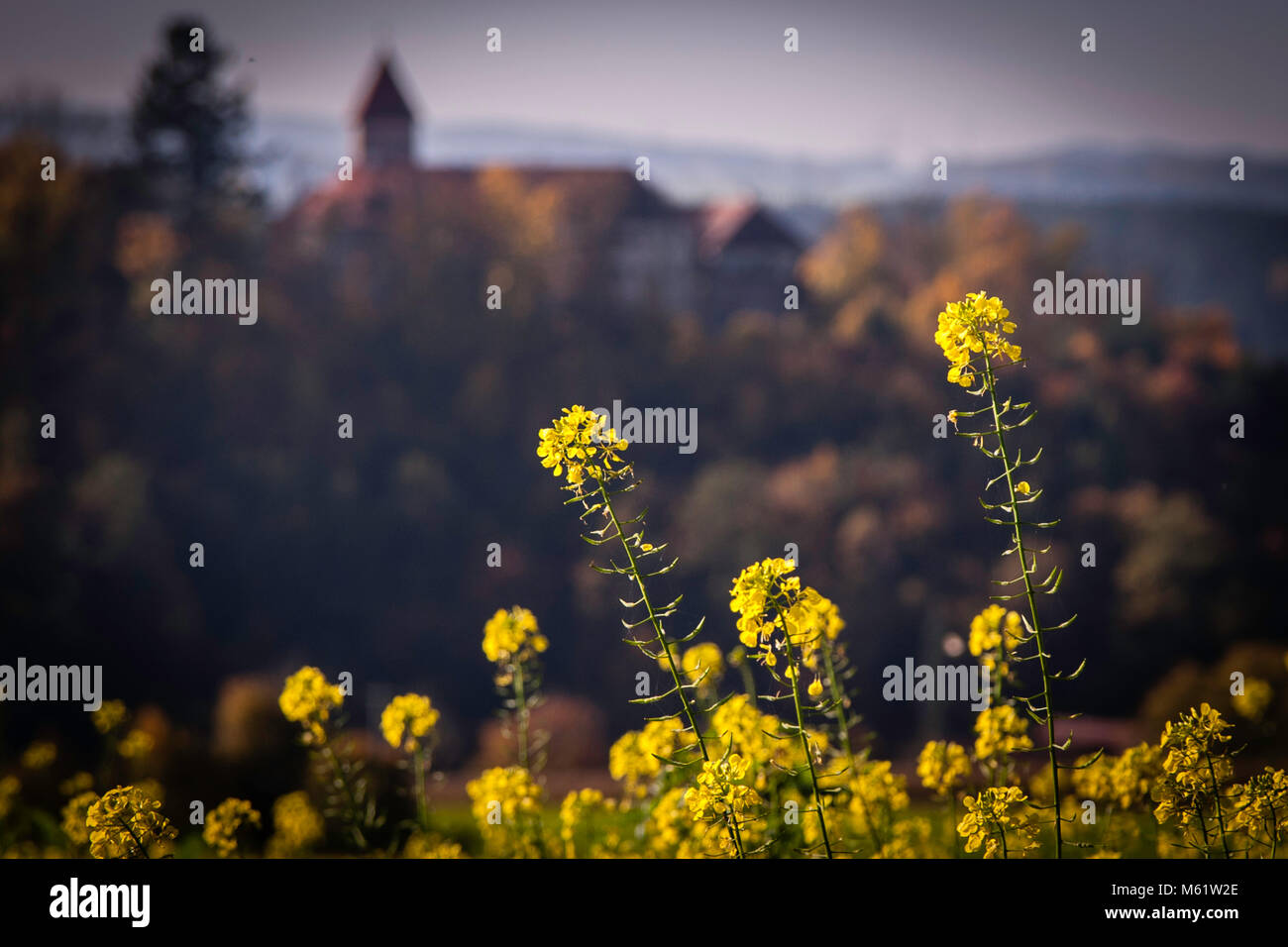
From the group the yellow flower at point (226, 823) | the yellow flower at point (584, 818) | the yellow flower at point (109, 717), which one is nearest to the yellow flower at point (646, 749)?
the yellow flower at point (584, 818)

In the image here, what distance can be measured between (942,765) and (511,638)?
3.02 ft

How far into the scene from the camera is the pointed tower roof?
22453mm

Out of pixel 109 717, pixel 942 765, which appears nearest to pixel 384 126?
pixel 109 717

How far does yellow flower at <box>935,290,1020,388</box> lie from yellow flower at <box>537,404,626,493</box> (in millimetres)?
561

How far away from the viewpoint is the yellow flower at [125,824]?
219 cm

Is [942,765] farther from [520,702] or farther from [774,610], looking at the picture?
[520,702]

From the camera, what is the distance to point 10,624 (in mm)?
16859

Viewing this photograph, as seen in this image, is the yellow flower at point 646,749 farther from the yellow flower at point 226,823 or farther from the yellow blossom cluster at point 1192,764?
the yellow blossom cluster at point 1192,764

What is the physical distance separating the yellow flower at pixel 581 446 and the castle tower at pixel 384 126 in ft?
71.1

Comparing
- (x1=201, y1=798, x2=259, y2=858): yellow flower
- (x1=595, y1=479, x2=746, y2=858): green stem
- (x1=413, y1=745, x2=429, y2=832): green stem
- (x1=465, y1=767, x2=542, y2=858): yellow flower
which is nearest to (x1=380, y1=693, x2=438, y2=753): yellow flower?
(x1=413, y1=745, x2=429, y2=832): green stem

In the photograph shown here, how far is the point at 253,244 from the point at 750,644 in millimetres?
20395
